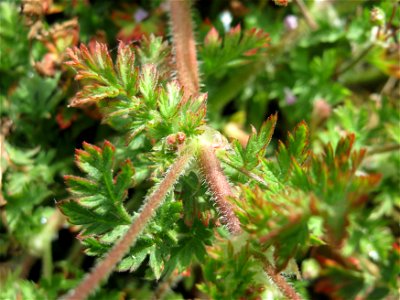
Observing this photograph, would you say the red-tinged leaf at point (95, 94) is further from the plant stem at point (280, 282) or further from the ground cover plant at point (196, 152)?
the plant stem at point (280, 282)

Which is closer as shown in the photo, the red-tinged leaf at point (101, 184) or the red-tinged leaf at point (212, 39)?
the red-tinged leaf at point (101, 184)

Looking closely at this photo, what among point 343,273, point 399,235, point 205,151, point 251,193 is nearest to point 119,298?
point 205,151

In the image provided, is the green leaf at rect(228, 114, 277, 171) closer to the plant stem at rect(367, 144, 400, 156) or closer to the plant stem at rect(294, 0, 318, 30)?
the plant stem at rect(367, 144, 400, 156)

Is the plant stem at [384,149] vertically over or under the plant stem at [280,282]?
under

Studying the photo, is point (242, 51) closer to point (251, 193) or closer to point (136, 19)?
point (136, 19)

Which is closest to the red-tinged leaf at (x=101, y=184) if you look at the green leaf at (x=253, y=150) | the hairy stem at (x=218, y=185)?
the hairy stem at (x=218, y=185)

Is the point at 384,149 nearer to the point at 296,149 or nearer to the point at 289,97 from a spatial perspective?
the point at 289,97
